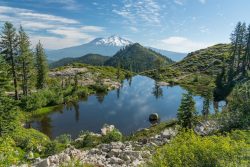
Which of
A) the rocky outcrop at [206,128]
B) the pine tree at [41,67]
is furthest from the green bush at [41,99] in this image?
the rocky outcrop at [206,128]

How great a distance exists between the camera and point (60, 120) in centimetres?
6406

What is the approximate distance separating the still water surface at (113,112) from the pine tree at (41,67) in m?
14.2

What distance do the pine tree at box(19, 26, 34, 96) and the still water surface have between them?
11.4 metres

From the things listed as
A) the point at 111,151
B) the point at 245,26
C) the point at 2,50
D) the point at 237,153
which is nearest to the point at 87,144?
the point at 111,151

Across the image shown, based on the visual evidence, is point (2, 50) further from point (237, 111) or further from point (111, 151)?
point (237, 111)

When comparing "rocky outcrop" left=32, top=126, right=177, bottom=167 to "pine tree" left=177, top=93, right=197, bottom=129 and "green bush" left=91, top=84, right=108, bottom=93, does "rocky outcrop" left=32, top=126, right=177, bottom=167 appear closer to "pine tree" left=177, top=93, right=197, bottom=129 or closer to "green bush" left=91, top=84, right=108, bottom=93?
"pine tree" left=177, top=93, right=197, bottom=129

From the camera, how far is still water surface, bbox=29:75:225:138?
58.2 m

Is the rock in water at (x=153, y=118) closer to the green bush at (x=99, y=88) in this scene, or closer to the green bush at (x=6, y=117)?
the green bush at (x=6, y=117)

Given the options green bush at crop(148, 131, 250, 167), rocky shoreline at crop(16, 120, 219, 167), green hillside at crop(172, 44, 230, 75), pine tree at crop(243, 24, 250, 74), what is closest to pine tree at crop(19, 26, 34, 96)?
rocky shoreline at crop(16, 120, 219, 167)

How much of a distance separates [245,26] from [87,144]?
9406cm

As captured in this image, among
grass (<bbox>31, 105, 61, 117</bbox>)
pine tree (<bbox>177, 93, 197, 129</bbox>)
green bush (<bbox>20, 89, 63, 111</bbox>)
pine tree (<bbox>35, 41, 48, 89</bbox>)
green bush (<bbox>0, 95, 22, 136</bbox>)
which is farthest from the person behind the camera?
pine tree (<bbox>35, 41, 48, 89</bbox>)

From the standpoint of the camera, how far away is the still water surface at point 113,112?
58.2 m

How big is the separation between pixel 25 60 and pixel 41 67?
16.1 m

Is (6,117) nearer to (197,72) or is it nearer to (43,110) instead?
(43,110)
